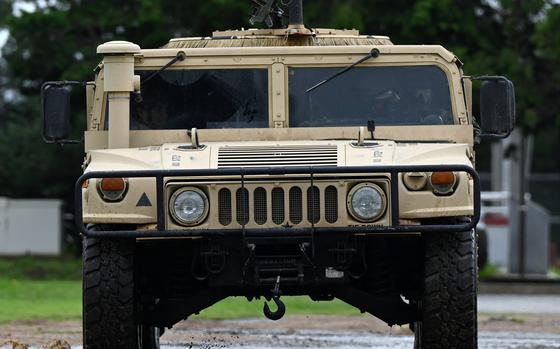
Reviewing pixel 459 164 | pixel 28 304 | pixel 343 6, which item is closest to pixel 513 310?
pixel 28 304

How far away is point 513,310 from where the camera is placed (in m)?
19.7

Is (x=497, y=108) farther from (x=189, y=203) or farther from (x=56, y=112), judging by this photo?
(x=56, y=112)

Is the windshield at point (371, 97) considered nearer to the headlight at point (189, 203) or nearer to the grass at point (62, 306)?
the headlight at point (189, 203)

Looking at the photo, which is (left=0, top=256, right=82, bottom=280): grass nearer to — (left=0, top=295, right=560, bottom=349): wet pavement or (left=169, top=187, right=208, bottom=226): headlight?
(left=0, top=295, right=560, bottom=349): wet pavement

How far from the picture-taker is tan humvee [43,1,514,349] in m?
9.84

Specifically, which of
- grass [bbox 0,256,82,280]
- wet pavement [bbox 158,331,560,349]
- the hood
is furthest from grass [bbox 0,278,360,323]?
the hood

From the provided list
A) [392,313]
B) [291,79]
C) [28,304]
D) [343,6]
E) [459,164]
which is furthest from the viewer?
[343,6]

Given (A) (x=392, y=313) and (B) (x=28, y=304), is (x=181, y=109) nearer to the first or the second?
(A) (x=392, y=313)

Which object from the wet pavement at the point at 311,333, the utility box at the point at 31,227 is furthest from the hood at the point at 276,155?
the utility box at the point at 31,227

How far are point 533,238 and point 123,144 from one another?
66.9 feet

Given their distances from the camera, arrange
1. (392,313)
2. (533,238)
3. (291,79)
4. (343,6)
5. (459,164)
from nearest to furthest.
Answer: (459,164) → (392,313) → (291,79) → (343,6) → (533,238)

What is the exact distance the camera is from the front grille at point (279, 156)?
10109mm

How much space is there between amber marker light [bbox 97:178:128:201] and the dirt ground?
329 cm

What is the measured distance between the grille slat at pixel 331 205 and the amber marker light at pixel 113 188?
4.05 feet
